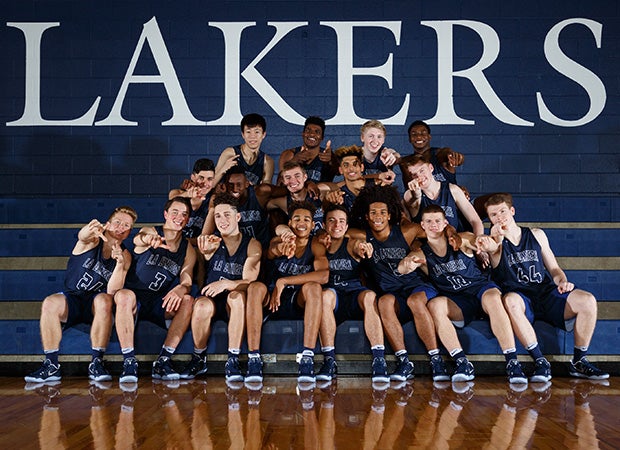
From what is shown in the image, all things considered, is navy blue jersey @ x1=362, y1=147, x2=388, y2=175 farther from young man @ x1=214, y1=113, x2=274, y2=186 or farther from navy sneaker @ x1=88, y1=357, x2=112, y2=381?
navy sneaker @ x1=88, y1=357, x2=112, y2=381

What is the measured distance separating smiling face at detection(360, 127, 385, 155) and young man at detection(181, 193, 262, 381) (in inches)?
46.6

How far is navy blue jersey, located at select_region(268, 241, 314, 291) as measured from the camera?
5.27 m

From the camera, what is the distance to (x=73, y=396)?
4.11m

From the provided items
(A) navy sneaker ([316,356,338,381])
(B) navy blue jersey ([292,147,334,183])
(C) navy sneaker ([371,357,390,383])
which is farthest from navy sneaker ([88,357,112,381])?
(B) navy blue jersey ([292,147,334,183])

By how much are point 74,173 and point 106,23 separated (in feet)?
4.62

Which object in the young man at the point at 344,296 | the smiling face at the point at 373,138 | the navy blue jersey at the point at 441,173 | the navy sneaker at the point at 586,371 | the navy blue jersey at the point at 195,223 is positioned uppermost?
the smiling face at the point at 373,138

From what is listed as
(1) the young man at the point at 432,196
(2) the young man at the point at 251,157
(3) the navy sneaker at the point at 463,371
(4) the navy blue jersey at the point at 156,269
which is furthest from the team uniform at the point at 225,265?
(3) the navy sneaker at the point at 463,371

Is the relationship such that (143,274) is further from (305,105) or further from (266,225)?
(305,105)

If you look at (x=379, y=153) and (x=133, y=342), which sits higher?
(x=379, y=153)

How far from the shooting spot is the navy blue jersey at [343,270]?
5230 mm

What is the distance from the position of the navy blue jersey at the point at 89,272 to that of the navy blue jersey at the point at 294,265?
1.06m

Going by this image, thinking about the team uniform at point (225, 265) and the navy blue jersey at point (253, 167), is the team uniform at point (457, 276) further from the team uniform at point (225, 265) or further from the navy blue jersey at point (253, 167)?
the navy blue jersey at point (253, 167)

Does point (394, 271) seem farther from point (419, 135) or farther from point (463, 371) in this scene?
point (419, 135)

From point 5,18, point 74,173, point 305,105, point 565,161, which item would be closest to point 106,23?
point 5,18
